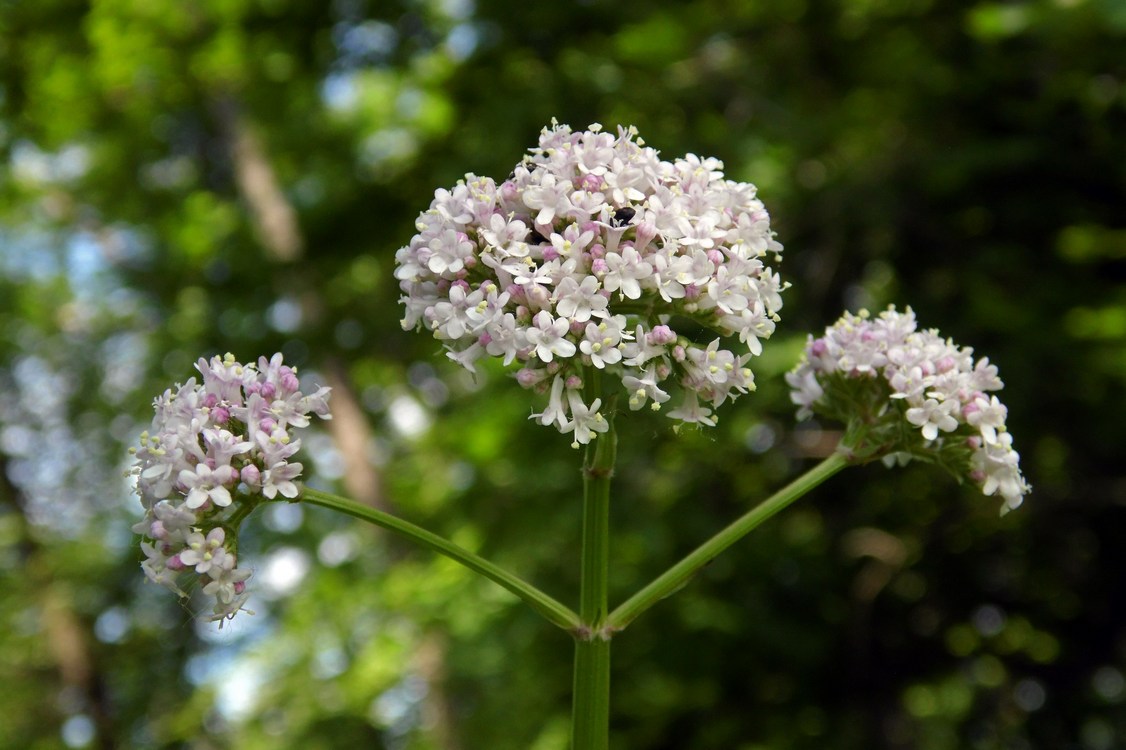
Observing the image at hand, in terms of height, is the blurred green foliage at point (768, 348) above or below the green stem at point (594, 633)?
above

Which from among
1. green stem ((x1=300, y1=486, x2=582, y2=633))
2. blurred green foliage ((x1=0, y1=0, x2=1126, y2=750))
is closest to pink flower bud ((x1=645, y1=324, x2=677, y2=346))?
green stem ((x1=300, y1=486, x2=582, y2=633))

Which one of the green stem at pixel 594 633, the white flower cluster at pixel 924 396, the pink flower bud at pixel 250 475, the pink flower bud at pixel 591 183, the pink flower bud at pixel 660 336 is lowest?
the green stem at pixel 594 633

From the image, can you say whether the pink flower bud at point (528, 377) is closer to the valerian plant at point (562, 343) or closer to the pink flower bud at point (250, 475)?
the valerian plant at point (562, 343)

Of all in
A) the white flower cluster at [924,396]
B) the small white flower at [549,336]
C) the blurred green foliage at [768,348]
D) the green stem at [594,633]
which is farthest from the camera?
the blurred green foliage at [768,348]

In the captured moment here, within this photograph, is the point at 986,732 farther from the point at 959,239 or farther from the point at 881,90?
the point at 881,90

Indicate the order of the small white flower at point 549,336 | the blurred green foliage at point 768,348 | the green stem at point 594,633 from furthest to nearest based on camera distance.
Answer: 1. the blurred green foliage at point 768,348
2. the green stem at point 594,633
3. the small white flower at point 549,336

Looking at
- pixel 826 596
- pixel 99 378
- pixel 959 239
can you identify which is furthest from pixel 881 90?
pixel 99 378

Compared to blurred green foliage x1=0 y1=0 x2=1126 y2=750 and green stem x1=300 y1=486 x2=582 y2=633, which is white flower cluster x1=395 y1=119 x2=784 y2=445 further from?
blurred green foliage x1=0 y1=0 x2=1126 y2=750

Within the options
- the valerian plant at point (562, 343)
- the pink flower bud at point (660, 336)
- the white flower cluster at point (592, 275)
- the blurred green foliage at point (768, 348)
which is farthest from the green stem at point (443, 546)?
the blurred green foliage at point (768, 348)
